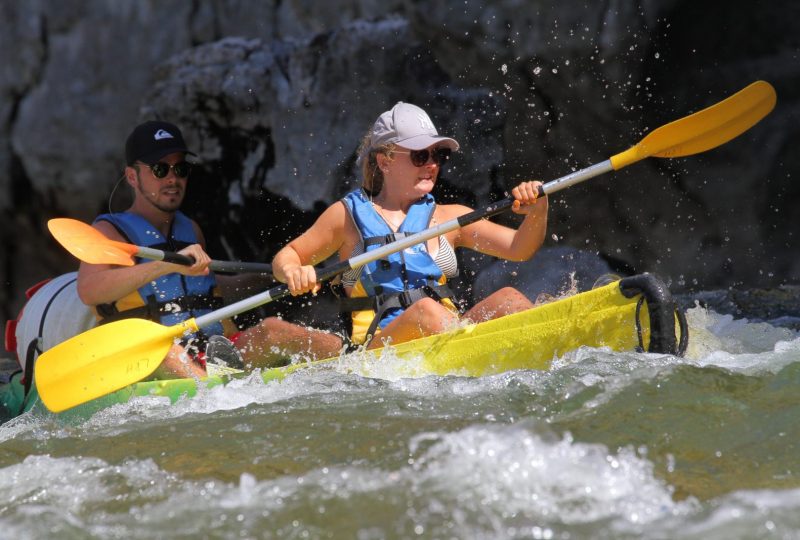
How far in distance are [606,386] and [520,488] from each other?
78 cm

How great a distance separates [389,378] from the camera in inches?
137

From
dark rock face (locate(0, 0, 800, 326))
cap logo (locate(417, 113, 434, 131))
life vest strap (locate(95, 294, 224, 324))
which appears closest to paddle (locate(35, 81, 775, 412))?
life vest strap (locate(95, 294, 224, 324))

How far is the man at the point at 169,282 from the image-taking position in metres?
3.98

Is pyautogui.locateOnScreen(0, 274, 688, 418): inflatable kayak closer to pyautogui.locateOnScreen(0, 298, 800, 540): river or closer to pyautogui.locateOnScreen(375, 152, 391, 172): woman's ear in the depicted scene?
pyautogui.locateOnScreen(0, 298, 800, 540): river

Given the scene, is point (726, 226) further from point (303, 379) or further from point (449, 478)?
point (449, 478)

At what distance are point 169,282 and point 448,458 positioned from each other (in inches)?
82.5

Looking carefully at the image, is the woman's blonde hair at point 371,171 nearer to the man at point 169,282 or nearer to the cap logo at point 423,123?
the cap logo at point 423,123

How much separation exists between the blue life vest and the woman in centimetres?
57

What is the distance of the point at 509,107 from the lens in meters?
6.01

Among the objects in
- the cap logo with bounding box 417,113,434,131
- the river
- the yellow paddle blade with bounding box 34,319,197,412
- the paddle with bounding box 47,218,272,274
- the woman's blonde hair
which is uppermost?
the cap logo with bounding box 417,113,434,131

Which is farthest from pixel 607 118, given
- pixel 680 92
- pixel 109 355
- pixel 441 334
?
pixel 109 355

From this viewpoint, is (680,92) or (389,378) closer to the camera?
(389,378)

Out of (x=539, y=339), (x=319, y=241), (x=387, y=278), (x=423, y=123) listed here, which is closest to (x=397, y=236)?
(x=387, y=278)

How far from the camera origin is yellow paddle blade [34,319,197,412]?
3654 mm
